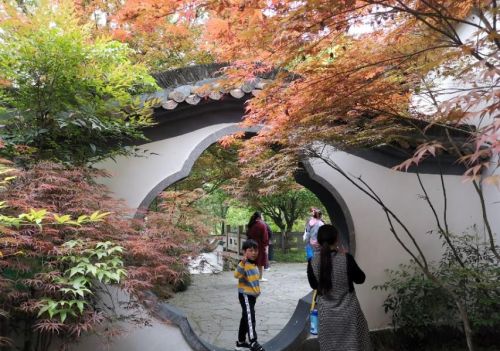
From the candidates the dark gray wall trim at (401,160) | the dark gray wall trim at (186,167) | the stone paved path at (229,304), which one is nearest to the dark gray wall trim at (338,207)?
the dark gray wall trim at (401,160)

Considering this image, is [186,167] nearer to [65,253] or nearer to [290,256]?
[65,253]

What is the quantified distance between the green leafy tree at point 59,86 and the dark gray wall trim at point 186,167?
0.72 meters

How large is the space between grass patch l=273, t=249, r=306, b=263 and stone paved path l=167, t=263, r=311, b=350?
10.7ft

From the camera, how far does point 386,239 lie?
5.64m

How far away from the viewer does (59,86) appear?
359 cm

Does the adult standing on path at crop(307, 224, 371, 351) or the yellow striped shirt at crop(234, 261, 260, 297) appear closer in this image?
the adult standing on path at crop(307, 224, 371, 351)

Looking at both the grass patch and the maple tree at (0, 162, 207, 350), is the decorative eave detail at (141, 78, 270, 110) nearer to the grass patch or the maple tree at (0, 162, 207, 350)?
the maple tree at (0, 162, 207, 350)

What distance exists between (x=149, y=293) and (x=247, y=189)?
19.9 ft

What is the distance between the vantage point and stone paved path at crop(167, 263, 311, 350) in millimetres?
6254

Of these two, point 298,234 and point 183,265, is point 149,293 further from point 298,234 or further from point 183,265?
point 298,234

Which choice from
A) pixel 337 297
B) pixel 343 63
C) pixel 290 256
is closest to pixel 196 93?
pixel 343 63

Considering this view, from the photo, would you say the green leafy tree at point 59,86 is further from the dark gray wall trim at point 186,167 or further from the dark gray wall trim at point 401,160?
the dark gray wall trim at point 401,160

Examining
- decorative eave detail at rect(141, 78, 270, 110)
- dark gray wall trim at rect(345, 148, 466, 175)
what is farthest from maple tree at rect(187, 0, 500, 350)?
dark gray wall trim at rect(345, 148, 466, 175)

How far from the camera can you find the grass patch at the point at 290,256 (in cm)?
1543
